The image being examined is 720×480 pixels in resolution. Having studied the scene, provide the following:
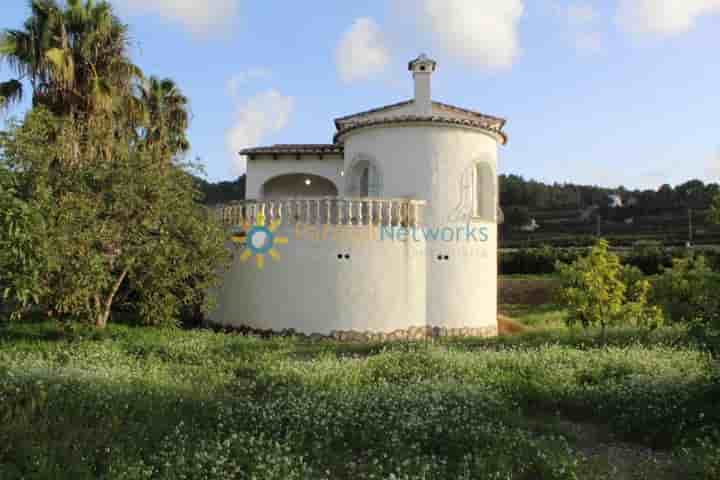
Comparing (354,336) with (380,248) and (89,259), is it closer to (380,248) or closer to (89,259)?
(380,248)

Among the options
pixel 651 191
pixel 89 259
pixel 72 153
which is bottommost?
pixel 89 259

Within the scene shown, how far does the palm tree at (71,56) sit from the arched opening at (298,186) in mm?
7211

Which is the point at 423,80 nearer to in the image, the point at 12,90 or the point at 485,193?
the point at 485,193

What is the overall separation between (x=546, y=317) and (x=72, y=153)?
1639 cm

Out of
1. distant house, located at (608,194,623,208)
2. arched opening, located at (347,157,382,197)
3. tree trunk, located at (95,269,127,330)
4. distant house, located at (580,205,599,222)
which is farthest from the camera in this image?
distant house, located at (608,194,623,208)

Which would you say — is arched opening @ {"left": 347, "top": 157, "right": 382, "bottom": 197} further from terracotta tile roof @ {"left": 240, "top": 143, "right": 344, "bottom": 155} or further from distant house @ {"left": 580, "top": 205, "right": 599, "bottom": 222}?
distant house @ {"left": 580, "top": 205, "right": 599, "bottom": 222}

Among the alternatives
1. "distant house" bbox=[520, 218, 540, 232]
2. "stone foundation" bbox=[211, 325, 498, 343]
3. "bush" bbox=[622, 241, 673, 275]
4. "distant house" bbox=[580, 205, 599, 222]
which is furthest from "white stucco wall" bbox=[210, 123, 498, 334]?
"distant house" bbox=[580, 205, 599, 222]

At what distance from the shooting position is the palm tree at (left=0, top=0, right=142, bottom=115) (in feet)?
45.6

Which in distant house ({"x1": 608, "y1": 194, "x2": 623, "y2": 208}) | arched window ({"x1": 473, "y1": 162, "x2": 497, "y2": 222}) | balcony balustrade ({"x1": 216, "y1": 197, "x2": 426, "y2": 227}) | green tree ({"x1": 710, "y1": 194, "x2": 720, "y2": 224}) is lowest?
green tree ({"x1": 710, "y1": 194, "x2": 720, "y2": 224})

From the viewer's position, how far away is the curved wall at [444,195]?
568 inches

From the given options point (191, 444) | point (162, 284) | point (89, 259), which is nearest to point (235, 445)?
point (191, 444)

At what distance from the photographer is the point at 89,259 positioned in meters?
10.7

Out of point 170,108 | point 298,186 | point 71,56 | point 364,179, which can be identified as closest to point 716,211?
point 364,179

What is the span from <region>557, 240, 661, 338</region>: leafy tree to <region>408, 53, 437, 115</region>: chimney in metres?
6.33
